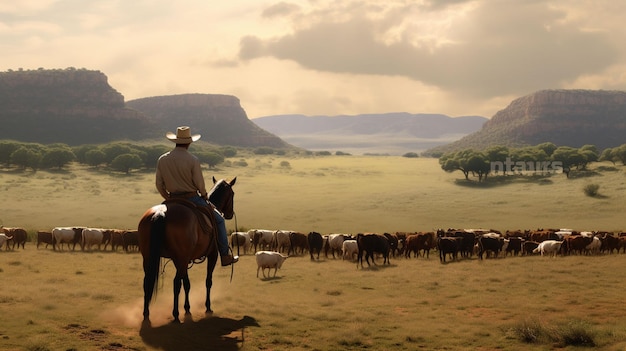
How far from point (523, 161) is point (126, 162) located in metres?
59.7

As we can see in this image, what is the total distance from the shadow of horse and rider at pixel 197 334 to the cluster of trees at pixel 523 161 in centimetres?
7247

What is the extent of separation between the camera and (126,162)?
289 feet

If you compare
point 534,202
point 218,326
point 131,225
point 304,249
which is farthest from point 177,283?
point 534,202

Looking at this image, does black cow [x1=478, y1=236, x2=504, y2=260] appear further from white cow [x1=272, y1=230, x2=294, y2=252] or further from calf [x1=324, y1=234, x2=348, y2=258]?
white cow [x1=272, y1=230, x2=294, y2=252]

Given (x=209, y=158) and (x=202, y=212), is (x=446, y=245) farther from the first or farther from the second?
(x=209, y=158)

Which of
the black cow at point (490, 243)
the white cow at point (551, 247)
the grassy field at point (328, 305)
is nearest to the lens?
the grassy field at point (328, 305)

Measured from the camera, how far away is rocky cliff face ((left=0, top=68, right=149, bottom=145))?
462 ft

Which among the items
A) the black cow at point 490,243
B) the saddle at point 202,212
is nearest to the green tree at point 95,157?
the black cow at point 490,243

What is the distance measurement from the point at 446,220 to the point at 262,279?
3477cm

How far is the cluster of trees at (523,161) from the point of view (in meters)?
81.2

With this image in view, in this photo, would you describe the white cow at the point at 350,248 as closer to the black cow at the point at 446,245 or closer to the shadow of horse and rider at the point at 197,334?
the black cow at the point at 446,245

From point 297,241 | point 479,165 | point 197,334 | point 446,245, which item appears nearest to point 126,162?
point 479,165

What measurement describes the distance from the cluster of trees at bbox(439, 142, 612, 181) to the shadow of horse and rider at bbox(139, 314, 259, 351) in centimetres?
7247

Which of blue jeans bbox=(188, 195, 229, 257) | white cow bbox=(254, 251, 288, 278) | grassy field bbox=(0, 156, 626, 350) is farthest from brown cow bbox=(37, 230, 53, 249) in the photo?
blue jeans bbox=(188, 195, 229, 257)
